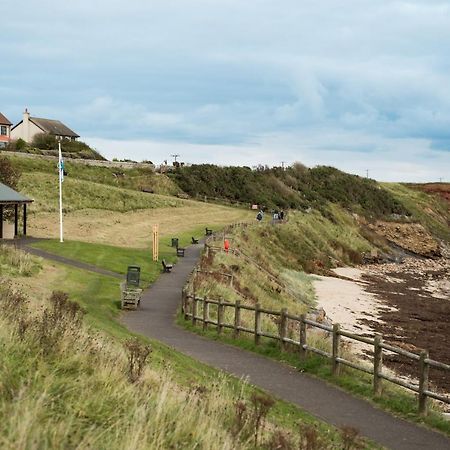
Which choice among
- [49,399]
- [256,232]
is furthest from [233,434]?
[256,232]

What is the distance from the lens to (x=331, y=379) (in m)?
15.1

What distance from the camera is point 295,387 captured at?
14.4 m

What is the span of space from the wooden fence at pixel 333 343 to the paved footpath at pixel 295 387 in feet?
1.99

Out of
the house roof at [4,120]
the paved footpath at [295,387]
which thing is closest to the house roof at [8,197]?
the paved footpath at [295,387]

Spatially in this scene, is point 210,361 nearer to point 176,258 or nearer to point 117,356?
point 117,356

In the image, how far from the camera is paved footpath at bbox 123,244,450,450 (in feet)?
37.3

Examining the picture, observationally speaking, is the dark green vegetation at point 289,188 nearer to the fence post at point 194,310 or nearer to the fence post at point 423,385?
the fence post at point 194,310

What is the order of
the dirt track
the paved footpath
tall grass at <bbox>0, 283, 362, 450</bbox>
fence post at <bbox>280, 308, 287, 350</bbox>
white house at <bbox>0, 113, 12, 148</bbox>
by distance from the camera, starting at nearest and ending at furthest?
tall grass at <bbox>0, 283, 362, 450</bbox>, the paved footpath, fence post at <bbox>280, 308, 287, 350</bbox>, the dirt track, white house at <bbox>0, 113, 12, 148</bbox>

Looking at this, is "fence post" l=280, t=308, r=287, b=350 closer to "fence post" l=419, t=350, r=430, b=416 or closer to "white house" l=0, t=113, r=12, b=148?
"fence post" l=419, t=350, r=430, b=416

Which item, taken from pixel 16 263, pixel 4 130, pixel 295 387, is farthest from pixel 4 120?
pixel 295 387

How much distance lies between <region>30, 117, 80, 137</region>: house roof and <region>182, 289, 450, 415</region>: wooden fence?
306 ft

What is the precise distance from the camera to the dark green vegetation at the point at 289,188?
95562 millimetres

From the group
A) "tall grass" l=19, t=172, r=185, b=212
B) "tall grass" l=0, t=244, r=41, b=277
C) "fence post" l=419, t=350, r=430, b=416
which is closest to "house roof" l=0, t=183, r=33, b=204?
"tall grass" l=0, t=244, r=41, b=277

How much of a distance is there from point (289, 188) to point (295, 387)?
298 ft
